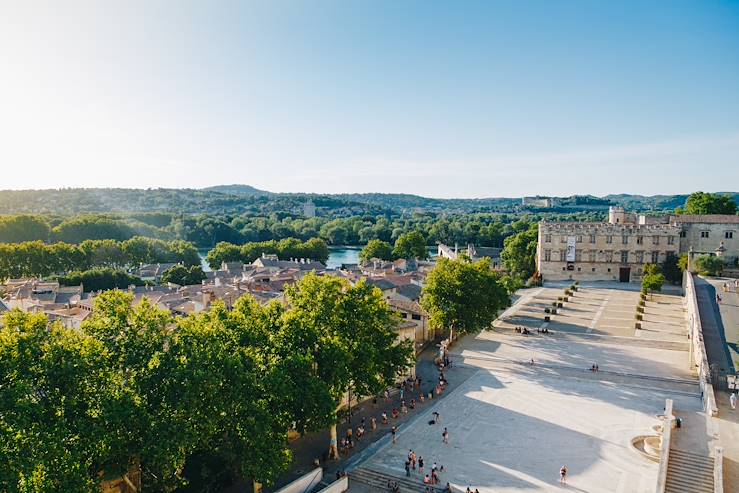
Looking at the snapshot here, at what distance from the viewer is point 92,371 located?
18938 mm

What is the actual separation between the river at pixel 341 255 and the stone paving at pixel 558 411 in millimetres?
87765

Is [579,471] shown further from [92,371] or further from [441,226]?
[441,226]

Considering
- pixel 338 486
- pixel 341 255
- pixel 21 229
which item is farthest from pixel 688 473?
pixel 341 255

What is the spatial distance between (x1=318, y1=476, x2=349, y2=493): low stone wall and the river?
10571cm

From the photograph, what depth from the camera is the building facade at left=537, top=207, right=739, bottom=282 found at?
7162cm

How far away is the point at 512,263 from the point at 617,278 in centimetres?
1494

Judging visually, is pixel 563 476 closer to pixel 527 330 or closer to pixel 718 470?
pixel 718 470

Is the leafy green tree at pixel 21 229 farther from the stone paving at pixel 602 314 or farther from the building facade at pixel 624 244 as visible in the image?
the stone paving at pixel 602 314

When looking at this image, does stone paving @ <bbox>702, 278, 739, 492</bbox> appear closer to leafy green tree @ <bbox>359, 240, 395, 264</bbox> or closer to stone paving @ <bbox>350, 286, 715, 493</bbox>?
stone paving @ <bbox>350, 286, 715, 493</bbox>

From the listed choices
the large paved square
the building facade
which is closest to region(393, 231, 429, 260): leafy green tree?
the building facade

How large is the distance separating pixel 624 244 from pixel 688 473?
56.8 meters

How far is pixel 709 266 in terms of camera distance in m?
59.8

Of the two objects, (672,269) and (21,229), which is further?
(21,229)

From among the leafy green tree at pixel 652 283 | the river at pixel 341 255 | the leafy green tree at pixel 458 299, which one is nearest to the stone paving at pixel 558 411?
the leafy green tree at pixel 458 299
